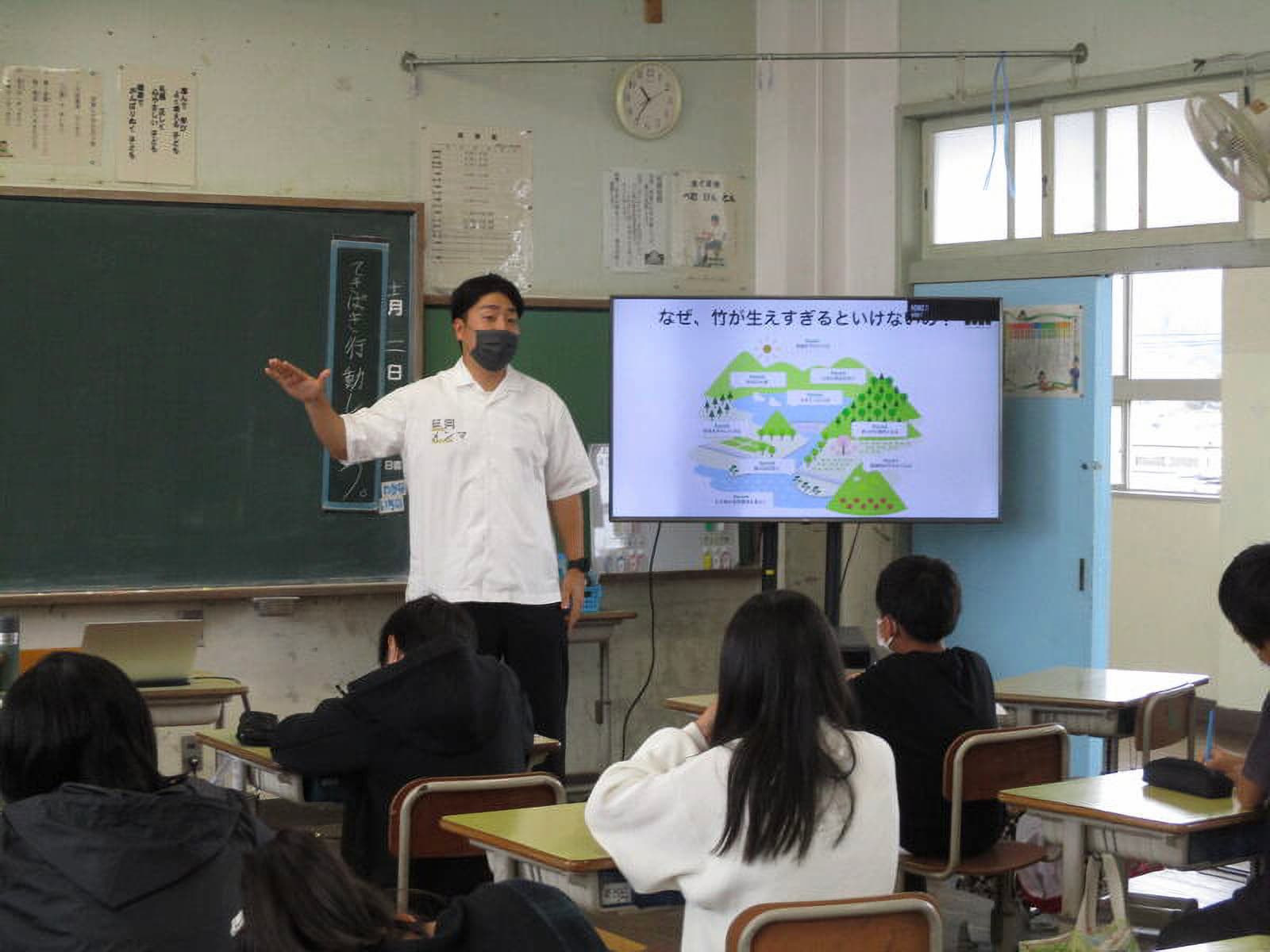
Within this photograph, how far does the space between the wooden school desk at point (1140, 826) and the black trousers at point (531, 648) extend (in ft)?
5.69

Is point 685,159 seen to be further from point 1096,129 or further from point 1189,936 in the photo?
point 1189,936

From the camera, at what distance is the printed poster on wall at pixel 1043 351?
5945 mm

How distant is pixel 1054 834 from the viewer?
3186 mm

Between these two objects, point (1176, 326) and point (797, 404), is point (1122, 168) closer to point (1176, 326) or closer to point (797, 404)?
point (797, 404)

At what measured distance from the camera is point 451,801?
121 inches

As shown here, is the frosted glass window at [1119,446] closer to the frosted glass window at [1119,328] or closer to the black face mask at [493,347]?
the frosted glass window at [1119,328]

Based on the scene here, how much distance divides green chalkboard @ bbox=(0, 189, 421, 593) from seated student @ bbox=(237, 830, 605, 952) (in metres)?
4.01

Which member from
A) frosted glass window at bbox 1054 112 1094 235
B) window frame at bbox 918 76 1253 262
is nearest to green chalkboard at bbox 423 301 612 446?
window frame at bbox 918 76 1253 262

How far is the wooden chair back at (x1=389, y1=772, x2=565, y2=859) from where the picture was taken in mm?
3045

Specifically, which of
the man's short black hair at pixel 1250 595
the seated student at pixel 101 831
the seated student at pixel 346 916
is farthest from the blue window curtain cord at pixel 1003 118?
the seated student at pixel 346 916

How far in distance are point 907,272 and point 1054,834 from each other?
3641 mm

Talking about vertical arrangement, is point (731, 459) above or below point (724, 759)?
above

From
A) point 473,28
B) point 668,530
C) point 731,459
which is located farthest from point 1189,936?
point 473,28

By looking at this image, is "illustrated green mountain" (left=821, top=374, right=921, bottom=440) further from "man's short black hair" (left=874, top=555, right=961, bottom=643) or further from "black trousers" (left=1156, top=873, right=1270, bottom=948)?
"black trousers" (left=1156, top=873, right=1270, bottom=948)
